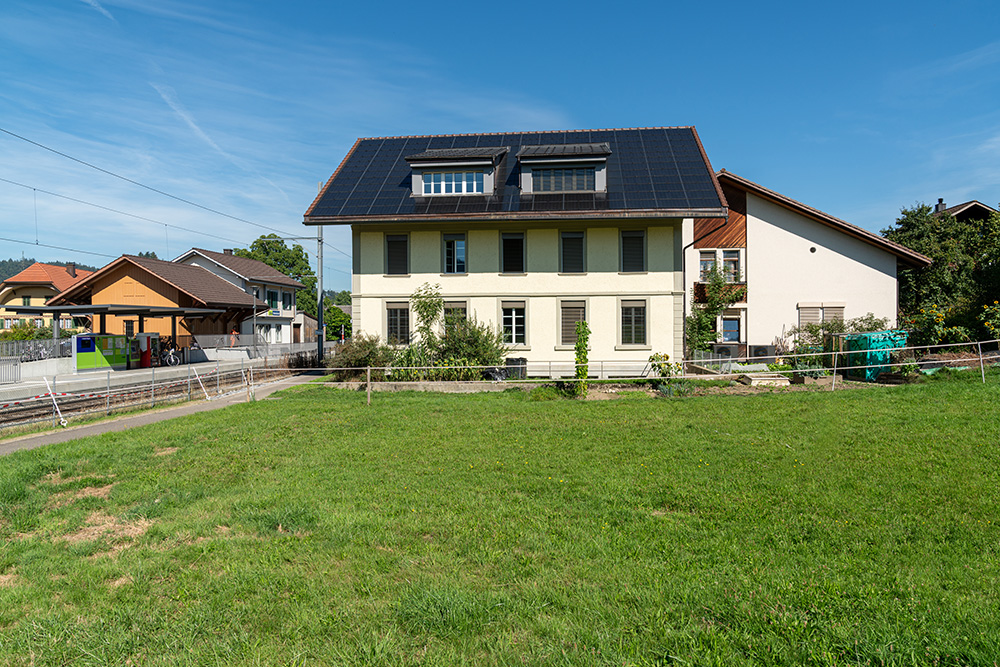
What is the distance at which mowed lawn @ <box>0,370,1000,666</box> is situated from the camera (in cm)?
368

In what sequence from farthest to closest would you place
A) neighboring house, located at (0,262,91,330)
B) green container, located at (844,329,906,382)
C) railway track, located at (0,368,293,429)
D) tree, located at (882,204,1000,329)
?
neighboring house, located at (0,262,91,330), tree, located at (882,204,1000,329), green container, located at (844,329,906,382), railway track, located at (0,368,293,429)

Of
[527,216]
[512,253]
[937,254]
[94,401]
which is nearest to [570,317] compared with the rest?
[512,253]

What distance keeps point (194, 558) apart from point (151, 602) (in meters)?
0.88

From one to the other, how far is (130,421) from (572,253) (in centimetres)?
1722

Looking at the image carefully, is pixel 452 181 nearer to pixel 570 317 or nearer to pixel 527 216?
pixel 527 216

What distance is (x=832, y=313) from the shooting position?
86.3ft

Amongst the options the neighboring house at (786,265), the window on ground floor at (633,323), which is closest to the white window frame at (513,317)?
the window on ground floor at (633,323)

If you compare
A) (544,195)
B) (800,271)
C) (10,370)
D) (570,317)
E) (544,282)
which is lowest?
(10,370)

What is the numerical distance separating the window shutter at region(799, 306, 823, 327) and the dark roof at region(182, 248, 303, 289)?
49193 mm

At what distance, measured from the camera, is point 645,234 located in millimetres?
22156

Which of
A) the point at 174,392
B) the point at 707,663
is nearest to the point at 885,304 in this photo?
the point at 707,663

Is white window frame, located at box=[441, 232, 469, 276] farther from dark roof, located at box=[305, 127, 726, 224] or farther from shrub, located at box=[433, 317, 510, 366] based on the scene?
shrub, located at box=[433, 317, 510, 366]

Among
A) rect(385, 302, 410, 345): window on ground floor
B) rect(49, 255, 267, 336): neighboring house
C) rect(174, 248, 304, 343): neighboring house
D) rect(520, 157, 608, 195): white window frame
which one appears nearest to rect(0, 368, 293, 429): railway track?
rect(385, 302, 410, 345): window on ground floor

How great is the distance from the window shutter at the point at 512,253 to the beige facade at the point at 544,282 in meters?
0.26
